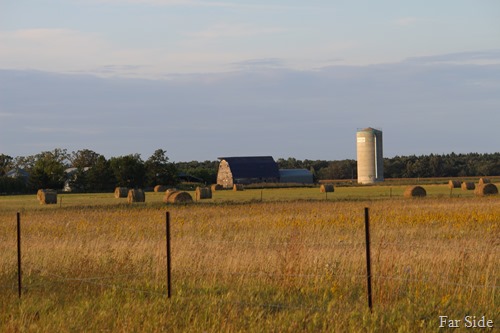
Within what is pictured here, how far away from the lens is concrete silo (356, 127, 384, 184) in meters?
117

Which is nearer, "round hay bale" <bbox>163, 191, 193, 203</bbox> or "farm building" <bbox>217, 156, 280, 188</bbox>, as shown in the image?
"round hay bale" <bbox>163, 191, 193, 203</bbox>

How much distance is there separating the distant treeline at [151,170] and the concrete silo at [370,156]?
18.6m

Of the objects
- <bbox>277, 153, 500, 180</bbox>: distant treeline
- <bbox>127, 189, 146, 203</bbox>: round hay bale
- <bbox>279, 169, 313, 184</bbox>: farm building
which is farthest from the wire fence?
<bbox>277, 153, 500, 180</bbox>: distant treeline

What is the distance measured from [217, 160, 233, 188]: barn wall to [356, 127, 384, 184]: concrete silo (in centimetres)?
1835

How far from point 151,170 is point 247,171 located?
25321 millimetres

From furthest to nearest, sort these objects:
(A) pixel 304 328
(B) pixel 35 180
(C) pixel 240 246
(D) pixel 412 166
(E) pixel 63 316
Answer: (D) pixel 412 166 < (B) pixel 35 180 < (C) pixel 240 246 < (E) pixel 63 316 < (A) pixel 304 328

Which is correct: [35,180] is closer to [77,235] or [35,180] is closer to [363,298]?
[77,235]

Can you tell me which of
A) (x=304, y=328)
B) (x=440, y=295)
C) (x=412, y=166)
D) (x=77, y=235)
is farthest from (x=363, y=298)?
(x=412, y=166)

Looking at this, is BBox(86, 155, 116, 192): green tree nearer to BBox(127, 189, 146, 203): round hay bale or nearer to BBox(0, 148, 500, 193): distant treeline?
BBox(0, 148, 500, 193): distant treeline

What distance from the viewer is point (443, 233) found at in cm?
2180

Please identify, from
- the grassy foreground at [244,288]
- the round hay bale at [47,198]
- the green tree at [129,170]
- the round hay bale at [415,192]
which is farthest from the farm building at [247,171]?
the grassy foreground at [244,288]

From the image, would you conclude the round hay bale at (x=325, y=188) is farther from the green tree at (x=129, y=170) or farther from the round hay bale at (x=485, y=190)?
the green tree at (x=129, y=170)

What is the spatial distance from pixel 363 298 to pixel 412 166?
129 meters

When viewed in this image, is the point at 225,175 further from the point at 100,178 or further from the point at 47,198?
the point at 47,198
